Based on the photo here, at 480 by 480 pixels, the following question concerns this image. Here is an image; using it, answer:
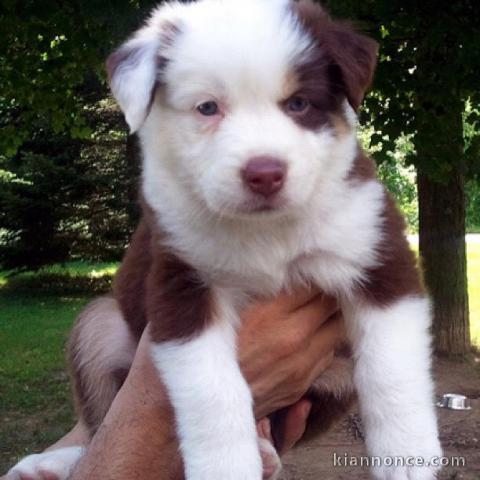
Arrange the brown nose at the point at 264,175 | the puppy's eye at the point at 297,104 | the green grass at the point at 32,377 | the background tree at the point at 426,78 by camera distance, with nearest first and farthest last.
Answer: the brown nose at the point at 264,175, the puppy's eye at the point at 297,104, the background tree at the point at 426,78, the green grass at the point at 32,377

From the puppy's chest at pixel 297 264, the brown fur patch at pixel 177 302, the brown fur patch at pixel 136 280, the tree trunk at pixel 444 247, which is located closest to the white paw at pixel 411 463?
the puppy's chest at pixel 297 264

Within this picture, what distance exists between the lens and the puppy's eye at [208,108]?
8.27 ft

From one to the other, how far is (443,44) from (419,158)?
902 mm

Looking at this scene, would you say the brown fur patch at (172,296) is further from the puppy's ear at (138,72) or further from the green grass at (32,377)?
the green grass at (32,377)

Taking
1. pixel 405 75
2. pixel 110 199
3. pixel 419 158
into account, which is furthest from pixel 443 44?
pixel 110 199

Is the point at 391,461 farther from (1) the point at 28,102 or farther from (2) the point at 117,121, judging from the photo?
→ (2) the point at 117,121

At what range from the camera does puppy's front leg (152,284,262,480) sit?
2553 mm

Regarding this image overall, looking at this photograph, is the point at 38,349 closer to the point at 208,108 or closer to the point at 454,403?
the point at 454,403

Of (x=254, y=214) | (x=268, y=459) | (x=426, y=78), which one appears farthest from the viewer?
(x=426, y=78)

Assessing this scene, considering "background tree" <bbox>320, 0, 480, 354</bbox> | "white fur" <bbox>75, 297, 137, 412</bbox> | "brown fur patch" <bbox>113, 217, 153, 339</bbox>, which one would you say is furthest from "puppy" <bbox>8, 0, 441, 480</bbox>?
"background tree" <bbox>320, 0, 480, 354</bbox>

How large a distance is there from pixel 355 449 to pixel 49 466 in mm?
3107

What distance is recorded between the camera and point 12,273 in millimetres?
14961

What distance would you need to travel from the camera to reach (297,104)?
2.54 metres

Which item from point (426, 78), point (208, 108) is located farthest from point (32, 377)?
point (208, 108)
